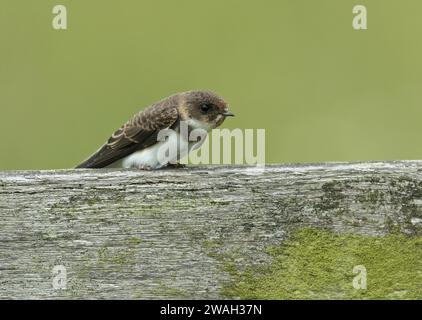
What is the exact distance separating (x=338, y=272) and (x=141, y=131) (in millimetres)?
2276

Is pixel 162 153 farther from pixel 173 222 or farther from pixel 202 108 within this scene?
pixel 173 222

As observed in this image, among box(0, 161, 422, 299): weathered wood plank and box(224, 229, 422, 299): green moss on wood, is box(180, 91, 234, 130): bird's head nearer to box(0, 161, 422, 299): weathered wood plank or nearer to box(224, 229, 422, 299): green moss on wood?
box(0, 161, 422, 299): weathered wood plank

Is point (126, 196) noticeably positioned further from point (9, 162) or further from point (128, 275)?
point (9, 162)

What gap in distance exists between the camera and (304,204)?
10.6 ft

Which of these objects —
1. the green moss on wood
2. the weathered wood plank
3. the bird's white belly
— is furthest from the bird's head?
the green moss on wood

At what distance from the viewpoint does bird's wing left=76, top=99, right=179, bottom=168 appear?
493cm

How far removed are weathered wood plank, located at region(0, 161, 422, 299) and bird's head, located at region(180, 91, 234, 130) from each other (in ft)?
6.32

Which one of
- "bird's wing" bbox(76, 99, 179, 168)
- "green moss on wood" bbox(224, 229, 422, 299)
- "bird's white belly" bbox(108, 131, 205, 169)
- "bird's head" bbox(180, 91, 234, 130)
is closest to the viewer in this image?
"green moss on wood" bbox(224, 229, 422, 299)

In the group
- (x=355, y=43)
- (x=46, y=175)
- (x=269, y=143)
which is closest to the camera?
(x=46, y=175)

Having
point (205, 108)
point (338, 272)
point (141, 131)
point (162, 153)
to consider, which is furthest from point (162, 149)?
point (338, 272)

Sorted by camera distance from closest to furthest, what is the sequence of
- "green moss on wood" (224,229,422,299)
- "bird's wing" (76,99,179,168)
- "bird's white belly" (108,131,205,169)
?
"green moss on wood" (224,229,422,299), "bird's white belly" (108,131,205,169), "bird's wing" (76,99,179,168)

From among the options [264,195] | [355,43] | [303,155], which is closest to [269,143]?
[303,155]
